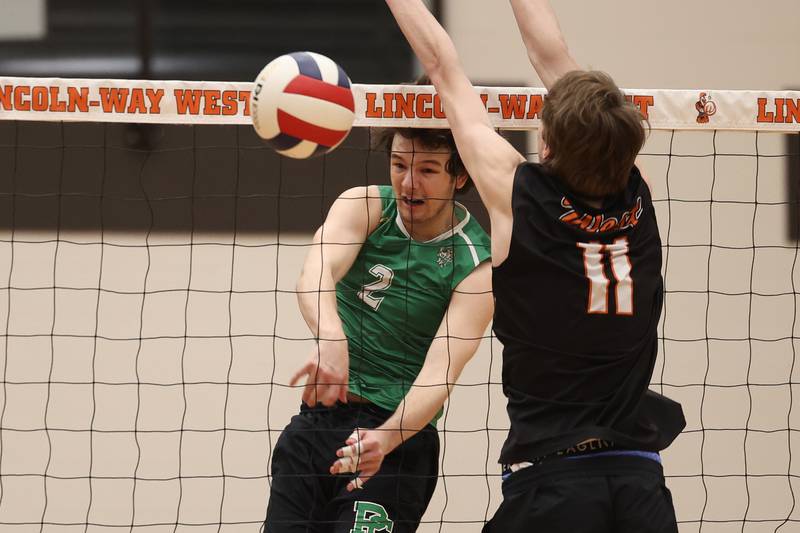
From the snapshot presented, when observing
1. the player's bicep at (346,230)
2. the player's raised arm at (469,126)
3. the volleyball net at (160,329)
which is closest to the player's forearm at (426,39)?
the player's raised arm at (469,126)

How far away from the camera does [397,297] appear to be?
139 inches

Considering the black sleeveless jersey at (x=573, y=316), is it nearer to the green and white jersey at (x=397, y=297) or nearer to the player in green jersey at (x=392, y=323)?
the player in green jersey at (x=392, y=323)

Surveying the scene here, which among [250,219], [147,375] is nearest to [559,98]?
[250,219]

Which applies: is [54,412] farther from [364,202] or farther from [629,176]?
[629,176]

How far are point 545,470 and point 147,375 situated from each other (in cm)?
386

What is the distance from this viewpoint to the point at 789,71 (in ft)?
21.4

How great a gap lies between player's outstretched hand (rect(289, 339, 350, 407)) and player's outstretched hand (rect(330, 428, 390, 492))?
135 millimetres

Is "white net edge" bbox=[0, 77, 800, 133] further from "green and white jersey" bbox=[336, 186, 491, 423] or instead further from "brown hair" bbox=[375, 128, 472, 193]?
"green and white jersey" bbox=[336, 186, 491, 423]

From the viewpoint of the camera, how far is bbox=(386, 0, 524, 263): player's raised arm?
2688 mm

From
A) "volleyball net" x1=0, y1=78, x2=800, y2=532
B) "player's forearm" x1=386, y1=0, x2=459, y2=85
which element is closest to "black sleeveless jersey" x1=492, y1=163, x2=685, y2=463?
"player's forearm" x1=386, y1=0, x2=459, y2=85

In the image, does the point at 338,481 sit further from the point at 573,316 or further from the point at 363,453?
the point at 573,316

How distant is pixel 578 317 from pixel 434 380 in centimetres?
85

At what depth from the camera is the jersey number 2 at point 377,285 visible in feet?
11.7

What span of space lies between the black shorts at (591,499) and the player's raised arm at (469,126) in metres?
0.57
